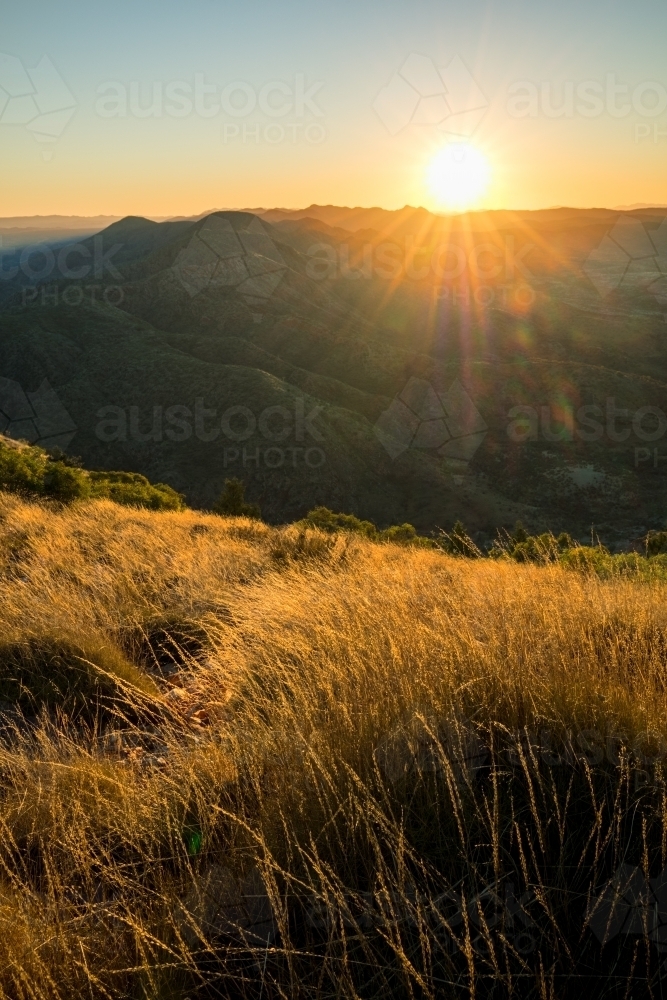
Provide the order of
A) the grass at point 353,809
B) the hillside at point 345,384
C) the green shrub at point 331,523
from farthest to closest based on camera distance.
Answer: the hillside at point 345,384, the green shrub at point 331,523, the grass at point 353,809

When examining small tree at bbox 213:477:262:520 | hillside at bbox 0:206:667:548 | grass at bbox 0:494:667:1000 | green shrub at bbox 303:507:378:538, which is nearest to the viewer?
grass at bbox 0:494:667:1000

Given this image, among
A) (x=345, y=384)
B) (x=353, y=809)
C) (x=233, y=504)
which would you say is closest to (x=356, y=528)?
(x=233, y=504)

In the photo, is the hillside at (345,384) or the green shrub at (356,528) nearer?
the green shrub at (356,528)

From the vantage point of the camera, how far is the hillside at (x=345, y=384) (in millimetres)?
55062

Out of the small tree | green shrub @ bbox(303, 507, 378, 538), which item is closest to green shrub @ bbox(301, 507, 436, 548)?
green shrub @ bbox(303, 507, 378, 538)

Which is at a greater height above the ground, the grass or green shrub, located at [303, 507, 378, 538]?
the grass

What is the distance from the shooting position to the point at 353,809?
211 centimetres

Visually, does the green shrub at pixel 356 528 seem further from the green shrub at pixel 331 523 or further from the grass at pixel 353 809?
the grass at pixel 353 809

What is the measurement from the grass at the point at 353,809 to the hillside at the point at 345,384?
4457 cm

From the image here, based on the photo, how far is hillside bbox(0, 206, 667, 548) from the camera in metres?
55.1

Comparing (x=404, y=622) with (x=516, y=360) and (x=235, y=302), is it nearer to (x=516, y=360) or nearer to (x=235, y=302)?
(x=516, y=360)

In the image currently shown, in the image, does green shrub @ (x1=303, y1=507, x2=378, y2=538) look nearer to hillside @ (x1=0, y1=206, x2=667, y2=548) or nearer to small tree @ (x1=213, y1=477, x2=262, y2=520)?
small tree @ (x1=213, y1=477, x2=262, y2=520)

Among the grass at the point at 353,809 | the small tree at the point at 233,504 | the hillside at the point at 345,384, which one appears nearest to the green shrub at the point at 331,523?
the small tree at the point at 233,504

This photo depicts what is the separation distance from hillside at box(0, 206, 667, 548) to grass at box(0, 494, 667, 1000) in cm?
4457
